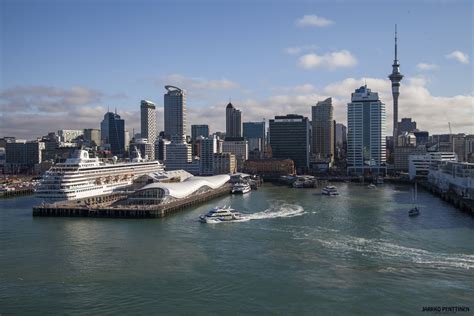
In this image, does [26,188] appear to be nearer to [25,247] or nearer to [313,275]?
[25,247]

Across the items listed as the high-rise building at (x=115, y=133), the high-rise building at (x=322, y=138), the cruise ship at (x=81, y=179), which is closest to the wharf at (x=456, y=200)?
the cruise ship at (x=81, y=179)

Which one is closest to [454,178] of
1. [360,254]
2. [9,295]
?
[360,254]

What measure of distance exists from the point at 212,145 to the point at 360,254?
72.8 meters

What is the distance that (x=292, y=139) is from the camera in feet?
374

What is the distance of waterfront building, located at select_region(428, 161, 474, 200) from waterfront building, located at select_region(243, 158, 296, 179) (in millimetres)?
36146

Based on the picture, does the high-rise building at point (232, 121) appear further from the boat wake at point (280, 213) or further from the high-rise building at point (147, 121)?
the boat wake at point (280, 213)

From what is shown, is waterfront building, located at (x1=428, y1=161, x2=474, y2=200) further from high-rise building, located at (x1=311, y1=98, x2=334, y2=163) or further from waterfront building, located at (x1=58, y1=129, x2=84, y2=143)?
waterfront building, located at (x1=58, y1=129, x2=84, y2=143)

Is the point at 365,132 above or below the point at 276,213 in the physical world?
above

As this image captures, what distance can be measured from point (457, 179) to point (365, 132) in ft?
185

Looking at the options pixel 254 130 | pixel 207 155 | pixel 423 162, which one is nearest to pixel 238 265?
pixel 423 162

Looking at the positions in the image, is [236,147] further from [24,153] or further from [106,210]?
[106,210]

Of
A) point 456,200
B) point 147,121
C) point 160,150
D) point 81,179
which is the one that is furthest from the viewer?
point 147,121

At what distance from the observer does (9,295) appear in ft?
63.4

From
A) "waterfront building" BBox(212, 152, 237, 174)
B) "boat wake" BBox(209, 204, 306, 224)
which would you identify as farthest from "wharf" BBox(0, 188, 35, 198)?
"waterfront building" BBox(212, 152, 237, 174)
